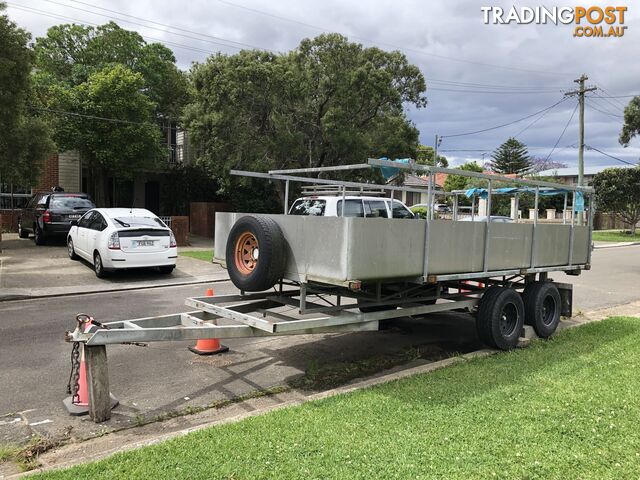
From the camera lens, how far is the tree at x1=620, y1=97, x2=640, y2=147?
2222cm

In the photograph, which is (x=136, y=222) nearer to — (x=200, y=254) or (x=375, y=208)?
(x=200, y=254)

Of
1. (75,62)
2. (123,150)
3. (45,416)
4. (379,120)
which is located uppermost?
(75,62)

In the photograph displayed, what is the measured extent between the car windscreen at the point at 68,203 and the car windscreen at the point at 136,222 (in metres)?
5.84

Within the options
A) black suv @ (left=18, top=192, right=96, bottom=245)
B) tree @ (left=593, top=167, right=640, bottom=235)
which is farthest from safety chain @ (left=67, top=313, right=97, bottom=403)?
tree @ (left=593, top=167, right=640, bottom=235)

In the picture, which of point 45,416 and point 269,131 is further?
point 269,131

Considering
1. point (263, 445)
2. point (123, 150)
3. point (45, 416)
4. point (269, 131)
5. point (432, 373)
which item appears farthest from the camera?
point (123, 150)

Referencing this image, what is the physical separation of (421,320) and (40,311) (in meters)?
6.44

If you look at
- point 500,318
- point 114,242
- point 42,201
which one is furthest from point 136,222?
point 500,318

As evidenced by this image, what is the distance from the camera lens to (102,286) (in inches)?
452

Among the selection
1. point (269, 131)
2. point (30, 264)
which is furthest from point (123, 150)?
point (30, 264)

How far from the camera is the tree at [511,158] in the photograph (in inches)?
3167

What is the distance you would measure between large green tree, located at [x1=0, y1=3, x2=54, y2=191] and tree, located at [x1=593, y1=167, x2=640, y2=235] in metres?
34.3

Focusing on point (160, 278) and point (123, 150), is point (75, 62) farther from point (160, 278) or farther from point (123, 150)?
point (160, 278)

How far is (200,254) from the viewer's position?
17.4 m
